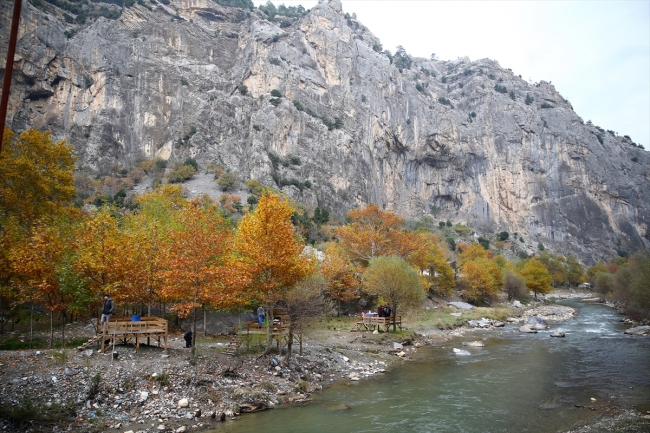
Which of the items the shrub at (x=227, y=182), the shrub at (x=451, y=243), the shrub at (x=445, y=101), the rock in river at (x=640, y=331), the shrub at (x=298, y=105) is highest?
the shrub at (x=445, y=101)

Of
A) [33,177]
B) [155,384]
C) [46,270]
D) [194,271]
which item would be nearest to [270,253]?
[194,271]

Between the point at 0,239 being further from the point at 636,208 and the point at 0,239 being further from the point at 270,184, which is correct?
the point at 636,208

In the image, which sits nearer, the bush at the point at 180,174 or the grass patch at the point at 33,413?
the grass patch at the point at 33,413

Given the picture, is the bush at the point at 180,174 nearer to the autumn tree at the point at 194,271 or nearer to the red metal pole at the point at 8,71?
the autumn tree at the point at 194,271

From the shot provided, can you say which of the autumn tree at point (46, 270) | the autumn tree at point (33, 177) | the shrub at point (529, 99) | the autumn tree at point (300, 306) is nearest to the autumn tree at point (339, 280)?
the autumn tree at point (300, 306)

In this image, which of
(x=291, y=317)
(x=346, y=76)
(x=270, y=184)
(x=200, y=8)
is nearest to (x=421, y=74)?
(x=346, y=76)

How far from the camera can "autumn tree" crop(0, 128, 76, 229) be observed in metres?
25.0

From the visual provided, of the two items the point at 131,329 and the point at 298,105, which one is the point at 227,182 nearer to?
the point at 298,105

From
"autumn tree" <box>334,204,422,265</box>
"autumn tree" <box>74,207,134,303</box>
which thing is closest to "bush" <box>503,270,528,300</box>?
"autumn tree" <box>334,204,422,265</box>

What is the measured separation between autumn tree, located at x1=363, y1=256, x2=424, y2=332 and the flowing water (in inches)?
279

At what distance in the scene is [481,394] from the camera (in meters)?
17.2

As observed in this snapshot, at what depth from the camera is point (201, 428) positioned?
13289 millimetres

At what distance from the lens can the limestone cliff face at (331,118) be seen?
87.9 m

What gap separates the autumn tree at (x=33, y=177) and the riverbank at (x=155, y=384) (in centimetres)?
1264
